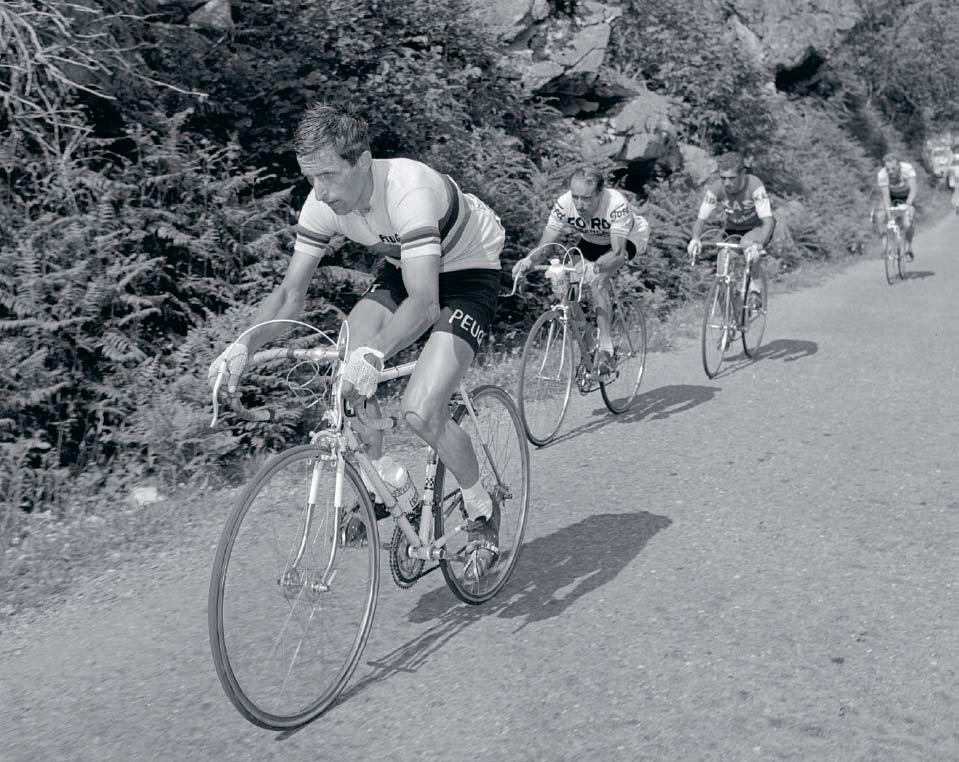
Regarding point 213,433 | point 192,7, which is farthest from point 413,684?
point 192,7

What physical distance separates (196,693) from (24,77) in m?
6.69

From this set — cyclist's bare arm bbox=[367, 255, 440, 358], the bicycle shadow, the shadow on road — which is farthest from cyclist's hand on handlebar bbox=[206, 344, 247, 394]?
the shadow on road

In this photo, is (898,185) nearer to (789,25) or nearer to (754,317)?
(754,317)

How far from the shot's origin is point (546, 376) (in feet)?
25.8

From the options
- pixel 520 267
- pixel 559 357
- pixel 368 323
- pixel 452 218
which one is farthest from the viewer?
pixel 559 357

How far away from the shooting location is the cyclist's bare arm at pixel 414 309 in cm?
381

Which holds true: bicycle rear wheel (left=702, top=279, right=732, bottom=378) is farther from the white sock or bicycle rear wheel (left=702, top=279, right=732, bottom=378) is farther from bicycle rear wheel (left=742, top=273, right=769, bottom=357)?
the white sock

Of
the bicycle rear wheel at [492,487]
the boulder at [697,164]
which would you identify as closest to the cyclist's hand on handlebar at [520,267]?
the bicycle rear wheel at [492,487]

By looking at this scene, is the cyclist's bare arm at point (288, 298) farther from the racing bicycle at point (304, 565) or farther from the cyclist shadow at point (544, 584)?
the cyclist shadow at point (544, 584)

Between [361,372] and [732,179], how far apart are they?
24.9 feet

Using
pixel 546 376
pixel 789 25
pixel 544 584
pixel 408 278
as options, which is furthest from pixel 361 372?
pixel 789 25

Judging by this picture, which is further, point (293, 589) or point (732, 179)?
point (732, 179)

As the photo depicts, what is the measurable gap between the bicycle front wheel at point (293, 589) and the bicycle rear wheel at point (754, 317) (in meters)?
7.46

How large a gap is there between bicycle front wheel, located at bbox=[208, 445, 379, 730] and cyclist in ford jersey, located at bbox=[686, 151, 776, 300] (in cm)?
676
